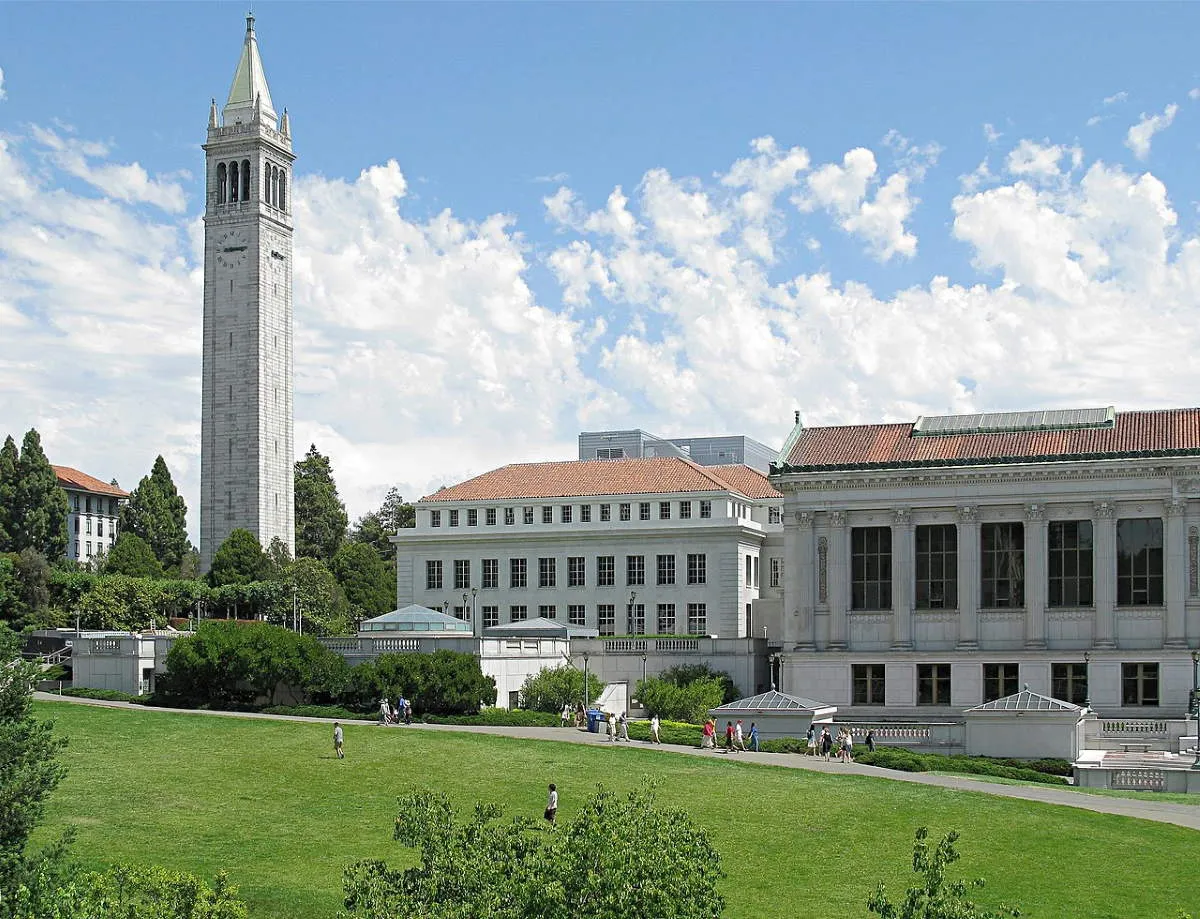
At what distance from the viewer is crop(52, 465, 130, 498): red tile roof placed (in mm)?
171500

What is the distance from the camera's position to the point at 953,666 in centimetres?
7981

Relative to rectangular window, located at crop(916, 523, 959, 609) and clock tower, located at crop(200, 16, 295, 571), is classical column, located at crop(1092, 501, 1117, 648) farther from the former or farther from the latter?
clock tower, located at crop(200, 16, 295, 571)

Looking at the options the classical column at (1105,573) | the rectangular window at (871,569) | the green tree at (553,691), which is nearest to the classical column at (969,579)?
the rectangular window at (871,569)

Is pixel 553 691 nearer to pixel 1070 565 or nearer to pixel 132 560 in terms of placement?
pixel 1070 565

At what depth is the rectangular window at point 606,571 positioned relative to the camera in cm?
10325

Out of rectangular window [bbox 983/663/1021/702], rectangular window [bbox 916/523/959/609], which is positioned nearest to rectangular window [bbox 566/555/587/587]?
rectangular window [bbox 916/523/959/609]

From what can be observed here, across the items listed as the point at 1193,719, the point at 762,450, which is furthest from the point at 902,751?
the point at 762,450

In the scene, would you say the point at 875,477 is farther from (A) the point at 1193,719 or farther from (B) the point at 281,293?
(B) the point at 281,293

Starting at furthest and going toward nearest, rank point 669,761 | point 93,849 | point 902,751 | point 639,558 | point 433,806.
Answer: point 639,558, point 902,751, point 669,761, point 93,849, point 433,806

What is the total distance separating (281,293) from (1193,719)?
10034 cm

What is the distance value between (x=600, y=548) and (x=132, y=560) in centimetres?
4735

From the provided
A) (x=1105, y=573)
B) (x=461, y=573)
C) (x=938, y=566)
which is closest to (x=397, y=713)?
(x=938, y=566)

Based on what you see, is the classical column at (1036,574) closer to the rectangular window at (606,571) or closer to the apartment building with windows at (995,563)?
the apartment building with windows at (995,563)

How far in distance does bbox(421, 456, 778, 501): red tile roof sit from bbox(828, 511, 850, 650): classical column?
63.3ft
